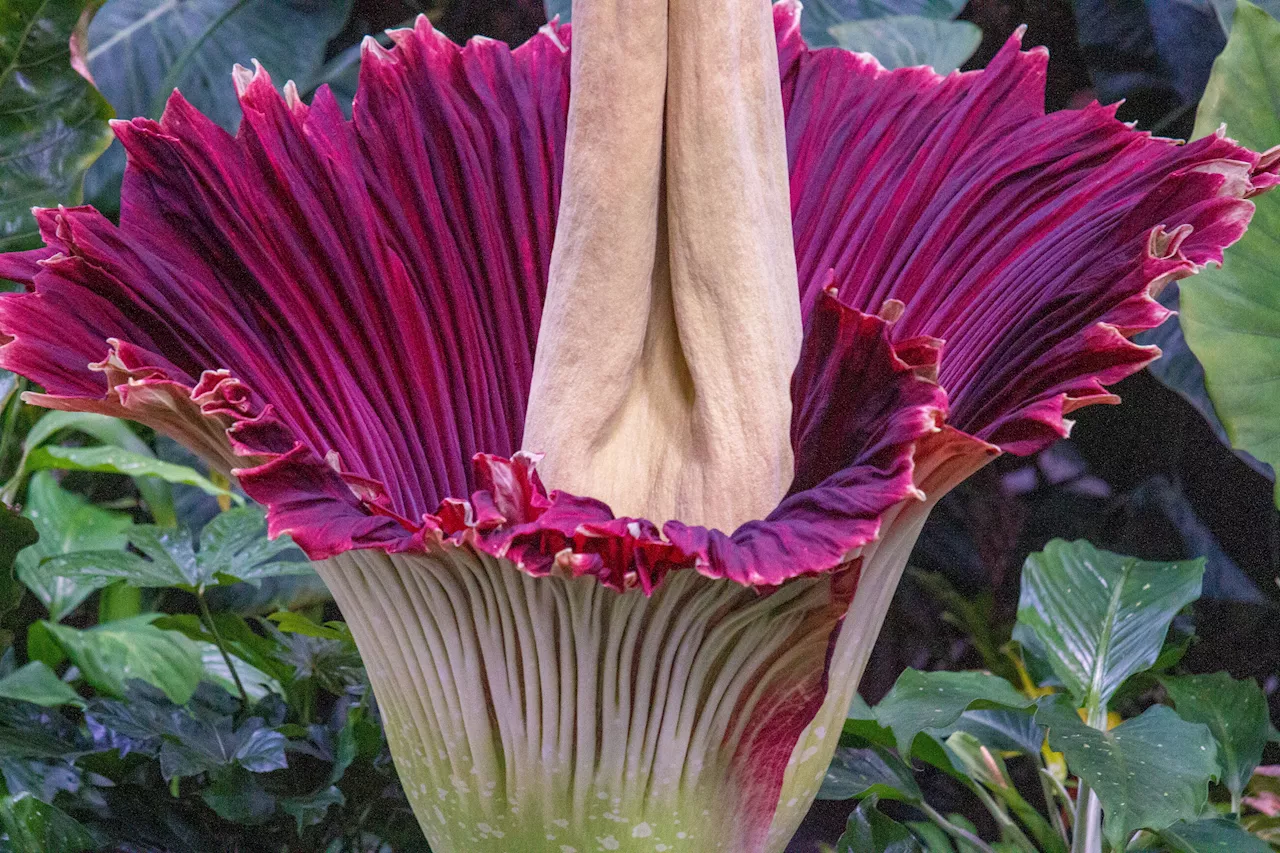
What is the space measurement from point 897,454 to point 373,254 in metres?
0.36

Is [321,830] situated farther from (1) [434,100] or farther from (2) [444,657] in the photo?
(1) [434,100]

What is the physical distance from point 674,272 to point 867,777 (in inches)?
16.9

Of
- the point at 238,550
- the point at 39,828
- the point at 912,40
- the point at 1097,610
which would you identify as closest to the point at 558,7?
the point at 912,40

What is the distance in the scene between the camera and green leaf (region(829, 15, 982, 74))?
1.03 meters

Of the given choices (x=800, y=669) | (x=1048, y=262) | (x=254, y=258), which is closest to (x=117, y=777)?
(x=254, y=258)

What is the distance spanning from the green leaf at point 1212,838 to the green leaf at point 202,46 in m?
1.10

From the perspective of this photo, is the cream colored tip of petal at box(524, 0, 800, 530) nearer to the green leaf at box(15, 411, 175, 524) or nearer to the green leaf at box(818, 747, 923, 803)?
the green leaf at box(818, 747, 923, 803)

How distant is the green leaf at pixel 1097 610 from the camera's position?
823 millimetres

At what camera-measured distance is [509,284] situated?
72cm

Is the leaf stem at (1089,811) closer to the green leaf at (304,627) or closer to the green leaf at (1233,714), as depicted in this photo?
the green leaf at (1233,714)

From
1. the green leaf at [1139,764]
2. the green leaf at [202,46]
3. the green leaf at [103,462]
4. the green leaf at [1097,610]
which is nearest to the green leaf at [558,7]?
the green leaf at [202,46]

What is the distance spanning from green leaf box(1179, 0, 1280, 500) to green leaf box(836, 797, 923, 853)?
32 centimetres

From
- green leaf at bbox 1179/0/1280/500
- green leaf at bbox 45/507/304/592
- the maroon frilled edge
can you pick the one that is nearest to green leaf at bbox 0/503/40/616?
green leaf at bbox 45/507/304/592

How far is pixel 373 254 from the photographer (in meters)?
0.67
